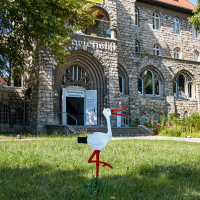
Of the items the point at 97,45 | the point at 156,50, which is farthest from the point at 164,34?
the point at 97,45

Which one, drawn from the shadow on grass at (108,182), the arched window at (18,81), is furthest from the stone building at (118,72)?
the shadow on grass at (108,182)

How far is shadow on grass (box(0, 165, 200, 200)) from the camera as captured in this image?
356 centimetres

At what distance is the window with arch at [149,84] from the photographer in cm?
2481

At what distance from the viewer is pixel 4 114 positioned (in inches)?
764

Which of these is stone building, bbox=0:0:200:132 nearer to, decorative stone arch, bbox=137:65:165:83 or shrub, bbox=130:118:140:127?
decorative stone arch, bbox=137:65:165:83

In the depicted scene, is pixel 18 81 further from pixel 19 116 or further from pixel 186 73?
pixel 186 73

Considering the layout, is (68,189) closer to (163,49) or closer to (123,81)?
(123,81)

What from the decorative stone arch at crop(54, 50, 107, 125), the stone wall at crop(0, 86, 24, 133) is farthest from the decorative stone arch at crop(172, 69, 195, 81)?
the stone wall at crop(0, 86, 24, 133)

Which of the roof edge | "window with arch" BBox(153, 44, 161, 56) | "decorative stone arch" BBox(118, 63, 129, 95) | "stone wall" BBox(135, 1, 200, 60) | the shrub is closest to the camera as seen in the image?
the shrub

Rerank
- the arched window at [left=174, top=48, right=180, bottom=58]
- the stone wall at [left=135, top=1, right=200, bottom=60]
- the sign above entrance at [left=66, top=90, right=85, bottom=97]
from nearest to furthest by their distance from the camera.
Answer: the sign above entrance at [left=66, top=90, right=85, bottom=97], the stone wall at [left=135, top=1, right=200, bottom=60], the arched window at [left=174, top=48, right=180, bottom=58]

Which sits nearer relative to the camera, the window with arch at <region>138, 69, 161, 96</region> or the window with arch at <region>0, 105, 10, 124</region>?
the window with arch at <region>0, 105, 10, 124</region>

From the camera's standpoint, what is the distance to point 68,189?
3672mm

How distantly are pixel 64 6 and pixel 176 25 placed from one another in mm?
18039

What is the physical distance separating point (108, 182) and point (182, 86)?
25110 mm
